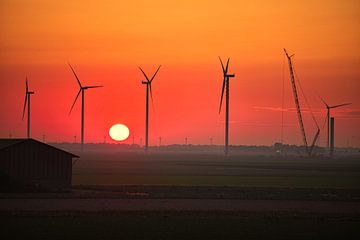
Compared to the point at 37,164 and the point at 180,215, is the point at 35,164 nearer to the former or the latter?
the point at 37,164

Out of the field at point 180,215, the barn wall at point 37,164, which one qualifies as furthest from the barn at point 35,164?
the field at point 180,215

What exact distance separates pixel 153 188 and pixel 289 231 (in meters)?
35.1

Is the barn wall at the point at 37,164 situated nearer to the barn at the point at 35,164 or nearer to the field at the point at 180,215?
the barn at the point at 35,164

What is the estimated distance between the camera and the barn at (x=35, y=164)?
220 feet

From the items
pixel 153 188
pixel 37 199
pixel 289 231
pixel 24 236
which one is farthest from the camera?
pixel 153 188

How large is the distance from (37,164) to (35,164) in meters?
0.20

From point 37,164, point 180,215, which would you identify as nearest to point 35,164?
point 37,164

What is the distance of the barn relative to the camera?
220ft

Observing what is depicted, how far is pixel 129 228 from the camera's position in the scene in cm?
3969

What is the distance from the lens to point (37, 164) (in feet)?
224

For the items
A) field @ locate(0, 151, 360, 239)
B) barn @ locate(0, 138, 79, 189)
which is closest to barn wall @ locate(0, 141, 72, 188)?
barn @ locate(0, 138, 79, 189)

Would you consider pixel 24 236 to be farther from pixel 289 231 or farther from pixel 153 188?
pixel 153 188

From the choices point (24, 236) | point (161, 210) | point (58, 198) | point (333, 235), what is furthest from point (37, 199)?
point (333, 235)

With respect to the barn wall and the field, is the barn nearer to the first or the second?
the barn wall
